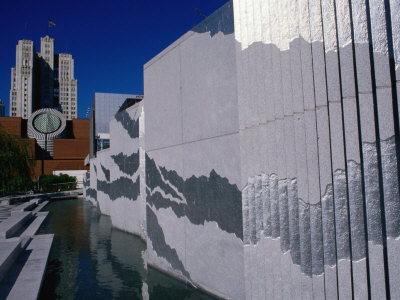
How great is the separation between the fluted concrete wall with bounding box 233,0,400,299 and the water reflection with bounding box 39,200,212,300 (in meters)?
2.46

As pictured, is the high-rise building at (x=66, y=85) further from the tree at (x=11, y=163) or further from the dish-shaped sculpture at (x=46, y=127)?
the tree at (x=11, y=163)

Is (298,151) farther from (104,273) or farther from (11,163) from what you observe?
(11,163)

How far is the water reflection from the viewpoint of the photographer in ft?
17.6

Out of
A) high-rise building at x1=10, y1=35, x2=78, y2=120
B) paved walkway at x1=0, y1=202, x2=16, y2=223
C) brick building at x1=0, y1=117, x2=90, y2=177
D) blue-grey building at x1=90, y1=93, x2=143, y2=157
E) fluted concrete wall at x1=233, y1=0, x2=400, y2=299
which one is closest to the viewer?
fluted concrete wall at x1=233, y1=0, x2=400, y2=299

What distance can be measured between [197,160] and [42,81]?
115157 millimetres

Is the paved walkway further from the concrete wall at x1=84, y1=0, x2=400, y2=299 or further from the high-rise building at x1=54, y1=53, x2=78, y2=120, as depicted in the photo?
the high-rise building at x1=54, y1=53, x2=78, y2=120

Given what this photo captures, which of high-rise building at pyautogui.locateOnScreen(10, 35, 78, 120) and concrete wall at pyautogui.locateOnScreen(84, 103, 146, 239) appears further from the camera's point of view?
high-rise building at pyautogui.locateOnScreen(10, 35, 78, 120)

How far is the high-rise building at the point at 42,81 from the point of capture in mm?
99438

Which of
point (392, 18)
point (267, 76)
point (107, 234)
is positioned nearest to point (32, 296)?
point (267, 76)

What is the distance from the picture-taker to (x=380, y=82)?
93.8 inches

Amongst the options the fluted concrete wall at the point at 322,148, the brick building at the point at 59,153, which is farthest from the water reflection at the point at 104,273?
the brick building at the point at 59,153

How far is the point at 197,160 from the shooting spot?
5.46 m

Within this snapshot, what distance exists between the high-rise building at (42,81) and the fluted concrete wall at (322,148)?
358 ft

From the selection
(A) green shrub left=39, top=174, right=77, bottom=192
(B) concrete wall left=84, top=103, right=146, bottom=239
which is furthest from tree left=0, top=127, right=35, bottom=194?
(A) green shrub left=39, top=174, right=77, bottom=192
